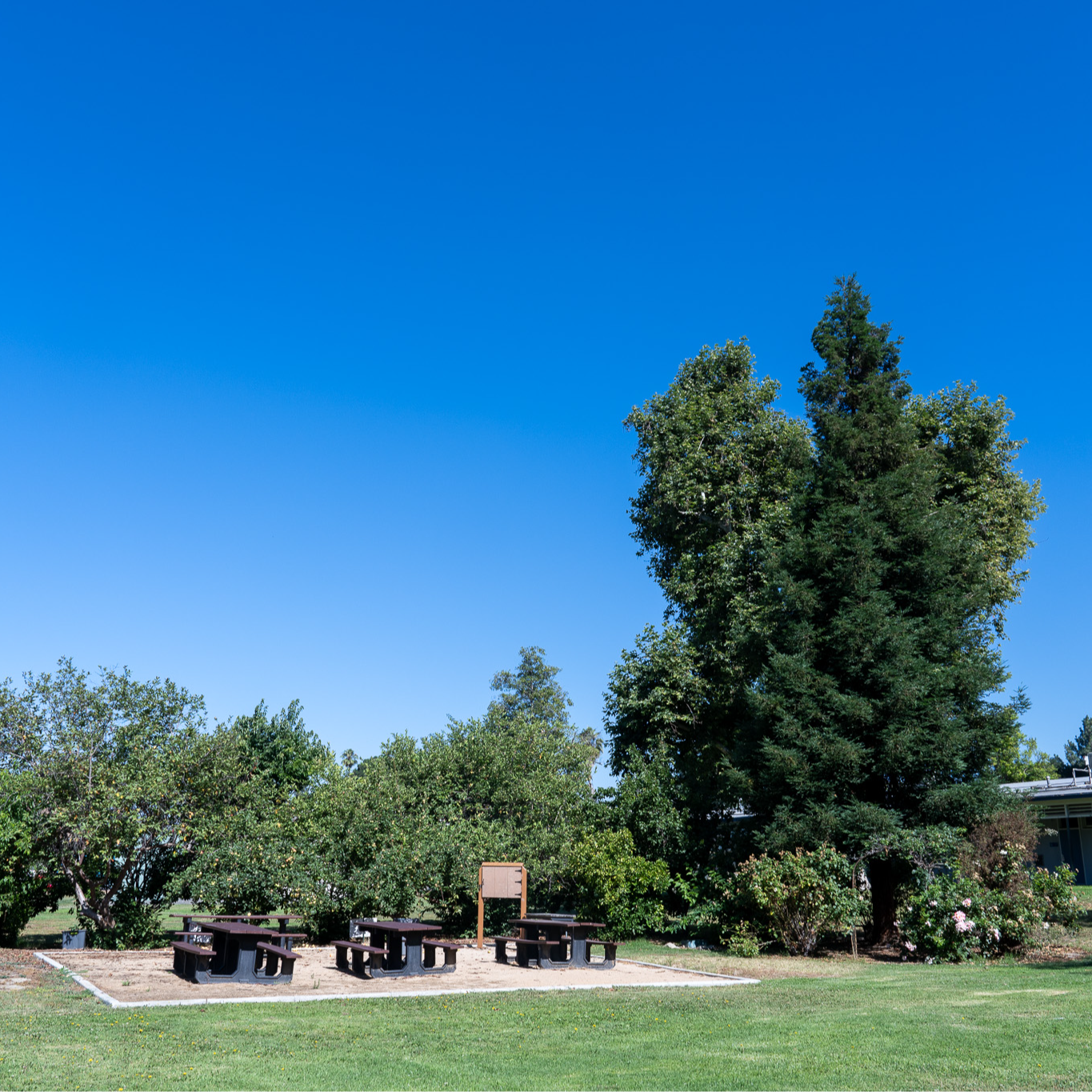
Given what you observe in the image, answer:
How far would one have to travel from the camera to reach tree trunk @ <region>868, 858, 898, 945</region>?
19328 millimetres

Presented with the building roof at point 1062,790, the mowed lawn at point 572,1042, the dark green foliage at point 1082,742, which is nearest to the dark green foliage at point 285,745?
the mowed lawn at point 572,1042

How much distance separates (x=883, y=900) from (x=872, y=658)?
5.00 m

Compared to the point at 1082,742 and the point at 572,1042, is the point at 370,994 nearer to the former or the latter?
the point at 572,1042

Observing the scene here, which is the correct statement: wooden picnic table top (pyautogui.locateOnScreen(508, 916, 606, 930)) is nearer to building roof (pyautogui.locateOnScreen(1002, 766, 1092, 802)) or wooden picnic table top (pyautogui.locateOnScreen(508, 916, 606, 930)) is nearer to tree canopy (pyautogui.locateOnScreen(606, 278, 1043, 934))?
tree canopy (pyautogui.locateOnScreen(606, 278, 1043, 934))

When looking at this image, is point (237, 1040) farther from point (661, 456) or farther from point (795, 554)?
point (661, 456)

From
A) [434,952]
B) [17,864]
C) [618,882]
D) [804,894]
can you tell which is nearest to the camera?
[434,952]

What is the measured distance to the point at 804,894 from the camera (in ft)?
57.9

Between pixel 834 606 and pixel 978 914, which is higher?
pixel 834 606

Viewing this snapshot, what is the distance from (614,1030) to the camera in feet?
30.2

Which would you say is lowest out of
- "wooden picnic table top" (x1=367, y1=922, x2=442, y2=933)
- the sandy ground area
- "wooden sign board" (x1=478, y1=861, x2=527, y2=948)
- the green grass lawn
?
the green grass lawn

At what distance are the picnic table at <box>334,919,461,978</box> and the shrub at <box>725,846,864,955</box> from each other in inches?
259

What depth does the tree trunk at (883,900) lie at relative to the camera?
63.4ft

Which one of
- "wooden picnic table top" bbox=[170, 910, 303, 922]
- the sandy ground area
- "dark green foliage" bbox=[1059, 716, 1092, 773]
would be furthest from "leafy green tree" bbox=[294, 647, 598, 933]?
"dark green foliage" bbox=[1059, 716, 1092, 773]

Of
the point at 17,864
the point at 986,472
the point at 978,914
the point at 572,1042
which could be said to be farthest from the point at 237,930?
the point at 986,472
